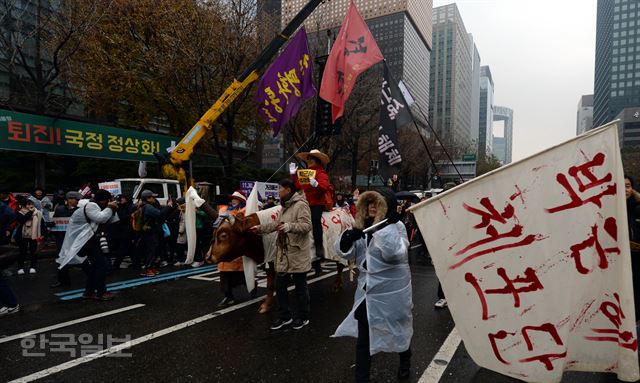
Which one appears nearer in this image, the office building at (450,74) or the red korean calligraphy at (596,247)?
the red korean calligraphy at (596,247)

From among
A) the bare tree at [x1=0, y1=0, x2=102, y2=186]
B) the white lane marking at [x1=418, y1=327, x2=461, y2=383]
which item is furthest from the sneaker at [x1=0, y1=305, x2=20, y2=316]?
the bare tree at [x1=0, y1=0, x2=102, y2=186]

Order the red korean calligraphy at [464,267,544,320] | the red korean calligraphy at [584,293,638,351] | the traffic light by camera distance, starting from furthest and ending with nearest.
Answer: the traffic light < the red korean calligraphy at [464,267,544,320] < the red korean calligraphy at [584,293,638,351]

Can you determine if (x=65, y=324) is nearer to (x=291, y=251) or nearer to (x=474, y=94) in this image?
(x=291, y=251)

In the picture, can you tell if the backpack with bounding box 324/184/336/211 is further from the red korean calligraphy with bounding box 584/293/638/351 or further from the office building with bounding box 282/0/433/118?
the office building with bounding box 282/0/433/118

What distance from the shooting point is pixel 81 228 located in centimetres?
589

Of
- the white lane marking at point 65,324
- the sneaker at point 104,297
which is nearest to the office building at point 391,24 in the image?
the sneaker at point 104,297

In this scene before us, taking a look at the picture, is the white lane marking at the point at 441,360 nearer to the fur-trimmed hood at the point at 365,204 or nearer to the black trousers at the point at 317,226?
the fur-trimmed hood at the point at 365,204

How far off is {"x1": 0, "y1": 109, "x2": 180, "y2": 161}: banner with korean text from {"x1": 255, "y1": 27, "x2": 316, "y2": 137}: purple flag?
691cm

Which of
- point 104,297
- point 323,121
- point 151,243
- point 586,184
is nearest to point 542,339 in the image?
point 586,184

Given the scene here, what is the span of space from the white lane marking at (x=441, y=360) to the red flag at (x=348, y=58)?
17.2ft

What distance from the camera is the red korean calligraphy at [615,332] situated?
8.17ft

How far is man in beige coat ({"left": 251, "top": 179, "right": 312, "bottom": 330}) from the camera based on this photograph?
4746 mm

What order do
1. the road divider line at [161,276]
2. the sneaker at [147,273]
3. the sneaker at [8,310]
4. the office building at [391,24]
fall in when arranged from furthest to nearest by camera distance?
the office building at [391,24] < the sneaker at [147,273] < the road divider line at [161,276] < the sneaker at [8,310]

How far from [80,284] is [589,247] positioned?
7.79m
